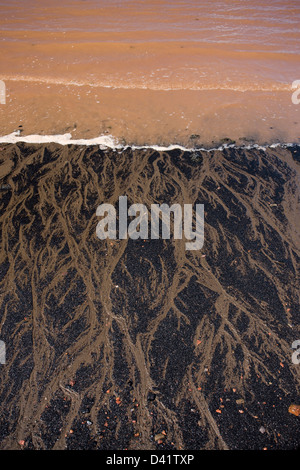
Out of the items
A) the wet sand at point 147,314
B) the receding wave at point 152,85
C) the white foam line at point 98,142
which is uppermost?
the receding wave at point 152,85

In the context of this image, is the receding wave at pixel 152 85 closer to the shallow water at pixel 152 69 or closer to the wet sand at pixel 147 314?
the shallow water at pixel 152 69

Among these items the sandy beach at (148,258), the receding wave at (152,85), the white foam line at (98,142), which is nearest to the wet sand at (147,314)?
the sandy beach at (148,258)

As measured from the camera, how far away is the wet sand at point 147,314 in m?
2.69

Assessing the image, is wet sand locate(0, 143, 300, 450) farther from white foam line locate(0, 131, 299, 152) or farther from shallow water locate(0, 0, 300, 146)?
shallow water locate(0, 0, 300, 146)

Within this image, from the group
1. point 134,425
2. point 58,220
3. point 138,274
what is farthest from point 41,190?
point 134,425

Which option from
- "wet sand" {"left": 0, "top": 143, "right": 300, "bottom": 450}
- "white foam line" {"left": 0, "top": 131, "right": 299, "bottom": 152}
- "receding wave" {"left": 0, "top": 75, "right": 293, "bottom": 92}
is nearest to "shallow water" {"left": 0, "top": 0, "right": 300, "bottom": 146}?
"receding wave" {"left": 0, "top": 75, "right": 293, "bottom": 92}

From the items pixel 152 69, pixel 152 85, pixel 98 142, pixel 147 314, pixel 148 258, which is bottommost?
pixel 147 314

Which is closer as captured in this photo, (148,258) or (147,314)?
(147,314)

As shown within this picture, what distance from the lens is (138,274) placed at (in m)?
3.79

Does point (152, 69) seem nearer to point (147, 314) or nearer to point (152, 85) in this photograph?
point (152, 85)

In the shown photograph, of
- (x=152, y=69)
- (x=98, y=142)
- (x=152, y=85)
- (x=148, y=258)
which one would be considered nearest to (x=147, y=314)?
(x=148, y=258)

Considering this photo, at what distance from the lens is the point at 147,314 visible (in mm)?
3428

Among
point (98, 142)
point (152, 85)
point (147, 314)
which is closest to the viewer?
point (147, 314)

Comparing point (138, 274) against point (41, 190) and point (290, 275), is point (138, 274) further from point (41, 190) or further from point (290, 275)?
point (41, 190)
